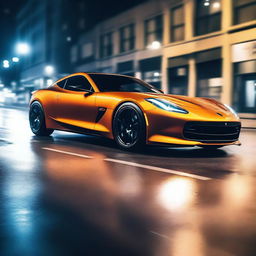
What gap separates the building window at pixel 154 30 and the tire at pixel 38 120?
21310mm

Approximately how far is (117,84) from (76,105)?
2.67ft

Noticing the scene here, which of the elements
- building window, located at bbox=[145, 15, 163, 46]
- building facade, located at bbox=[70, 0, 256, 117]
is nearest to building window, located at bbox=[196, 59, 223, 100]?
building facade, located at bbox=[70, 0, 256, 117]

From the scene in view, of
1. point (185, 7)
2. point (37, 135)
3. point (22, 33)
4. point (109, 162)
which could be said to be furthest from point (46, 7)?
point (109, 162)

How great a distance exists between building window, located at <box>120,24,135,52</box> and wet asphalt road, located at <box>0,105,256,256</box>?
27135 millimetres

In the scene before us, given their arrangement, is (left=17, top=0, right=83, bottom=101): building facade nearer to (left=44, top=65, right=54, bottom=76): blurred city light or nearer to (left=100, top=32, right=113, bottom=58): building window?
(left=44, top=65, right=54, bottom=76): blurred city light

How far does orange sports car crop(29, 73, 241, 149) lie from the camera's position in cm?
738

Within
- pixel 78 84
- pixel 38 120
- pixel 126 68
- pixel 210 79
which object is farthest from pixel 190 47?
pixel 78 84

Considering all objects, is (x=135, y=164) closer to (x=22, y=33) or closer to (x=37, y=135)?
(x=37, y=135)

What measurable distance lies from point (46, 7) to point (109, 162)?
5400 cm

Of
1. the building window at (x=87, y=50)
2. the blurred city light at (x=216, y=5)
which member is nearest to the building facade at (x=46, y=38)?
the building window at (x=87, y=50)

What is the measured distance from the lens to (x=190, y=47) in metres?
27.8

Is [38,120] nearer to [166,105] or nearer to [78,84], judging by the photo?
[78,84]

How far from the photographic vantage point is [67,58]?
52219mm

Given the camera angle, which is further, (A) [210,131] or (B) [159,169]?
(A) [210,131]
